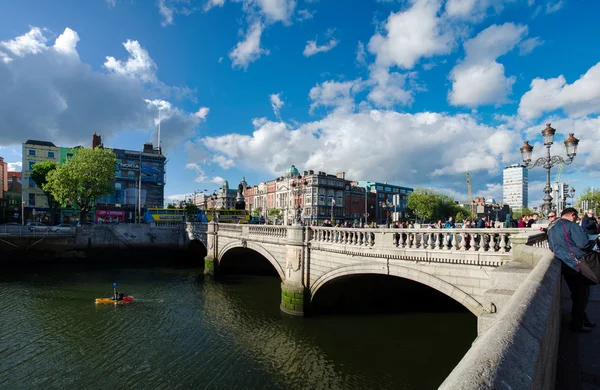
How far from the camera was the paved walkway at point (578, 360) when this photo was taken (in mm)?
3744

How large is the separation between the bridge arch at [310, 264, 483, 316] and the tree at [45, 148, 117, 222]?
3786 cm

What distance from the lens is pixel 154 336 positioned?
15.4 metres

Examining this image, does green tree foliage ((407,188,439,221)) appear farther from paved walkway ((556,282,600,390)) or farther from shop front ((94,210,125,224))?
paved walkway ((556,282,600,390))

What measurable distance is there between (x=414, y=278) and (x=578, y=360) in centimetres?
713

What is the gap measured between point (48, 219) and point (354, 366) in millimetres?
60201

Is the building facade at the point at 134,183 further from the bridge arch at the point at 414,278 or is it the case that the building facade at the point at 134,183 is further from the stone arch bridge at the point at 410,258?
the bridge arch at the point at 414,278

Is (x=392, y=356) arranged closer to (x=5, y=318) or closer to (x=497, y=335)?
(x=497, y=335)

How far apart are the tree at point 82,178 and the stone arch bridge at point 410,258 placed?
29.9 meters

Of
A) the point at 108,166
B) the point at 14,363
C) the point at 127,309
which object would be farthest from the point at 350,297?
the point at 108,166

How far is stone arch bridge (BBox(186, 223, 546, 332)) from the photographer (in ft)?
23.2

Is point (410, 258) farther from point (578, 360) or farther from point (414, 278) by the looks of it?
point (578, 360)

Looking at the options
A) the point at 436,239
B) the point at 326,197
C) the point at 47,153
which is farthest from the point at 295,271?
the point at 326,197

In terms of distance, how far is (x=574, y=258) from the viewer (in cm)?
506

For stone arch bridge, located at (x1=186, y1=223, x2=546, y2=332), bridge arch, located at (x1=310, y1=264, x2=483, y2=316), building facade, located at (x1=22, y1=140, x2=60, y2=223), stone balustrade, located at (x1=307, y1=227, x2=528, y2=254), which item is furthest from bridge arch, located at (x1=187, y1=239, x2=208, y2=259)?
building facade, located at (x1=22, y1=140, x2=60, y2=223)
